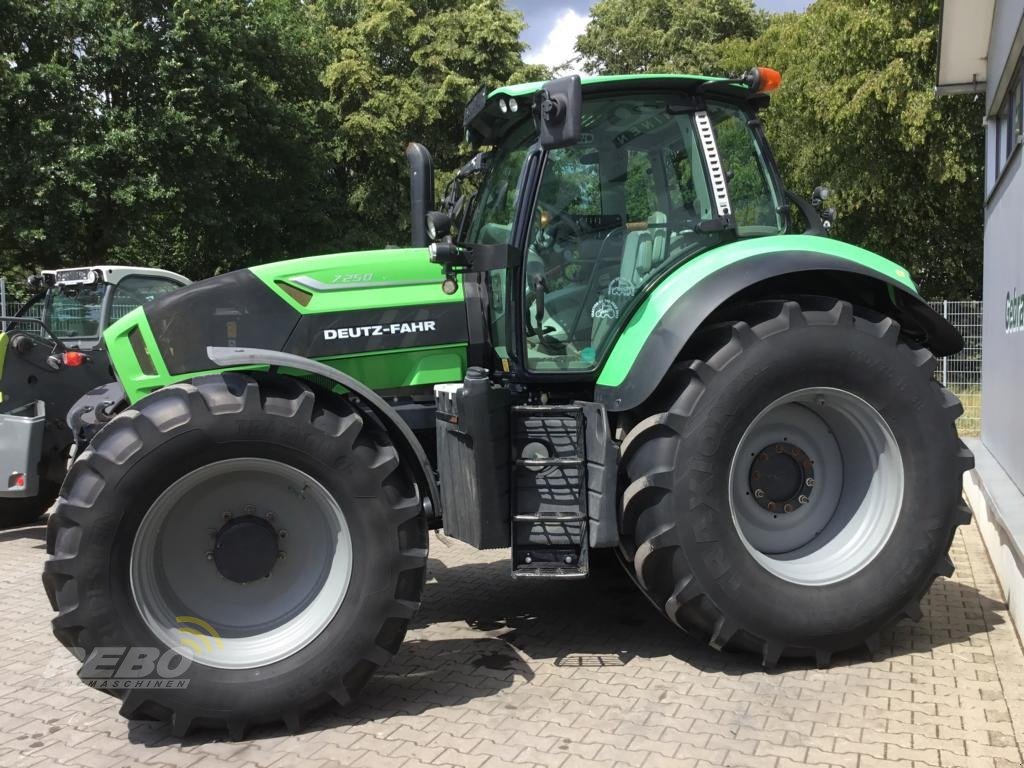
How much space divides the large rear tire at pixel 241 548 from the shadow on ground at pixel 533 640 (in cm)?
27

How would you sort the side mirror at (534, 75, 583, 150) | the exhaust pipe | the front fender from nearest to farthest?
the side mirror at (534, 75, 583, 150) < the front fender < the exhaust pipe

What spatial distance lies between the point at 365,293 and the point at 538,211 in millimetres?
892

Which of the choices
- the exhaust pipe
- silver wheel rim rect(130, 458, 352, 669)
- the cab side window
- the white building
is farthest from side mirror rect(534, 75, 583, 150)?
the cab side window

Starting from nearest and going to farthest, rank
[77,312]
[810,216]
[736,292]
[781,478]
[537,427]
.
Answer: [736,292], [537,427], [781,478], [810,216], [77,312]

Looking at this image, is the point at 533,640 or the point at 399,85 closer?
the point at 533,640

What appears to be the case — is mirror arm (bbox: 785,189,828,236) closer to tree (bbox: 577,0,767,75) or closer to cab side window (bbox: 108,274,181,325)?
cab side window (bbox: 108,274,181,325)

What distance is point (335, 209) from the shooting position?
24.9 metres

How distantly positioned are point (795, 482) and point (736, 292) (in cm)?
101

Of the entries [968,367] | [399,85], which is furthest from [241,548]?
[399,85]

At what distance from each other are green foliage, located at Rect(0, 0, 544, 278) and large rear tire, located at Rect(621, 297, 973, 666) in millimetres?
16697

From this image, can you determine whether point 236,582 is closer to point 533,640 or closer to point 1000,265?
point 533,640

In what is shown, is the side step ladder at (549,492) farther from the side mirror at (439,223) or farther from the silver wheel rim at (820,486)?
the side mirror at (439,223)

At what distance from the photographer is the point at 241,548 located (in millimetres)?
3762

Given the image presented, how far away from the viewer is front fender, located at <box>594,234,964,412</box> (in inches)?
157
